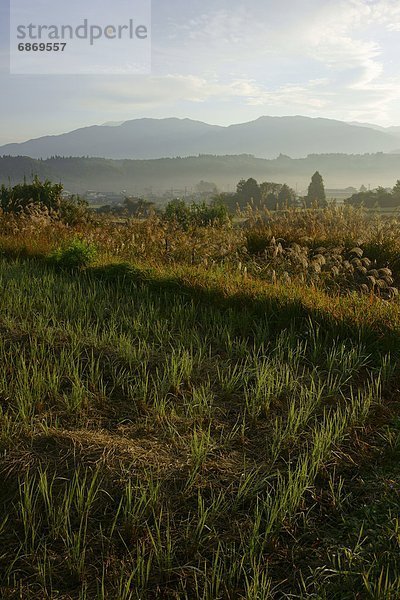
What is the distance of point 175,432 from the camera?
2.96 m

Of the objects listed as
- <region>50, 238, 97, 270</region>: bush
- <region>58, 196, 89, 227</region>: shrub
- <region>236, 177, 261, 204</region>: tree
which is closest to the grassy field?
<region>50, 238, 97, 270</region>: bush

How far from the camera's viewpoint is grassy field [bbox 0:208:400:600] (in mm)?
2078

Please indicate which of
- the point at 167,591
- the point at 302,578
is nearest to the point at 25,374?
the point at 167,591

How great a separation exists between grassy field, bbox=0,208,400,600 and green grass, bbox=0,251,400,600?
0.01m

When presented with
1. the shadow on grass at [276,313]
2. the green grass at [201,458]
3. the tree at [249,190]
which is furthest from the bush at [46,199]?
the tree at [249,190]

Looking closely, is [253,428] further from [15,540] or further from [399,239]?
[399,239]

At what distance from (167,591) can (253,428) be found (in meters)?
1.31

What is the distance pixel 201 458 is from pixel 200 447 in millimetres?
70

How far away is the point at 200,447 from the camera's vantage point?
2.67 m

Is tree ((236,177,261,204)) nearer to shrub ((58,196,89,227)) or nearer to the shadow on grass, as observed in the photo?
shrub ((58,196,89,227))

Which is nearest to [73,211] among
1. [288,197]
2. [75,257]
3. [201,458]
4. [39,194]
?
[39,194]

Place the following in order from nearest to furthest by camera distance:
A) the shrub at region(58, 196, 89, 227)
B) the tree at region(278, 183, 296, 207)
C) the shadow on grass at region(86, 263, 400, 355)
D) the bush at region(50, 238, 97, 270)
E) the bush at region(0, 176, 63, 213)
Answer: the shadow on grass at region(86, 263, 400, 355) → the bush at region(50, 238, 97, 270) → the tree at region(278, 183, 296, 207) → the shrub at region(58, 196, 89, 227) → the bush at region(0, 176, 63, 213)

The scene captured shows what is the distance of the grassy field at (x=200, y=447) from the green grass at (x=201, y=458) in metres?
0.01

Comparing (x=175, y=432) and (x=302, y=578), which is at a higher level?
(x=175, y=432)
